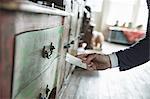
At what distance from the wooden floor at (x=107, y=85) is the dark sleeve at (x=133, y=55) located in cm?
76

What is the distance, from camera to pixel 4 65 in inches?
19.4

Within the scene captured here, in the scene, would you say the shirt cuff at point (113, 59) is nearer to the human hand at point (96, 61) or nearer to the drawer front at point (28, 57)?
the human hand at point (96, 61)

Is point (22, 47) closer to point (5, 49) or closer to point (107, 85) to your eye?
point (5, 49)

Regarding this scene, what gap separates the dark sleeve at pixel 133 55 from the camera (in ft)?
4.58

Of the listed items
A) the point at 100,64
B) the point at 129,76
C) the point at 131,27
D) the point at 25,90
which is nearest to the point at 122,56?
the point at 100,64

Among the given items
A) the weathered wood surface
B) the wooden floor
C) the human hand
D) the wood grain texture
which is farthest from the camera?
the wooden floor

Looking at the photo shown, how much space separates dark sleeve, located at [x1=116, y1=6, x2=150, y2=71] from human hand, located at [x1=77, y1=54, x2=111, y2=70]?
71 mm

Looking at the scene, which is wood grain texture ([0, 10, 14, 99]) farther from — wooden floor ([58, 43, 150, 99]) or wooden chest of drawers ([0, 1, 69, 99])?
wooden floor ([58, 43, 150, 99])

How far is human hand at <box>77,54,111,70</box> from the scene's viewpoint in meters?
1.38

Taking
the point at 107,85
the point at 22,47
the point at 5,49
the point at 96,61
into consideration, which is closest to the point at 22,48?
the point at 22,47

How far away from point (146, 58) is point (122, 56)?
130 millimetres

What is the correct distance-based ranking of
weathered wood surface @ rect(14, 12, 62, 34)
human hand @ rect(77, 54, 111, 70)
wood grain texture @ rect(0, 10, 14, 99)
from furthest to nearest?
human hand @ rect(77, 54, 111, 70)
weathered wood surface @ rect(14, 12, 62, 34)
wood grain texture @ rect(0, 10, 14, 99)

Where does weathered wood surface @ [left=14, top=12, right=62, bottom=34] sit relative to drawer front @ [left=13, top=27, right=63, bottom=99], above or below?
above

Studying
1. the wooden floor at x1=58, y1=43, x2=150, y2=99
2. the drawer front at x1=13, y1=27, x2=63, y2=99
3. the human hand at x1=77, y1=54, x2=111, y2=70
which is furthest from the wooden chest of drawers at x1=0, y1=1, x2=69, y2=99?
the wooden floor at x1=58, y1=43, x2=150, y2=99
